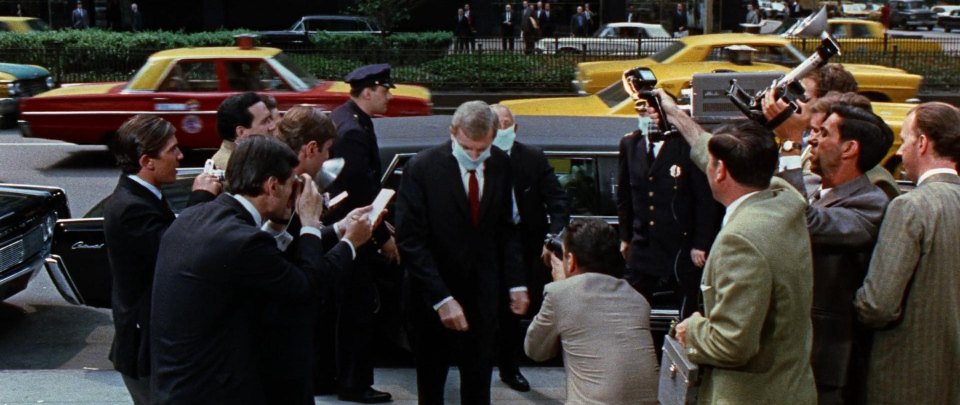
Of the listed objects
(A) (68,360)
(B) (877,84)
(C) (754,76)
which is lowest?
(A) (68,360)

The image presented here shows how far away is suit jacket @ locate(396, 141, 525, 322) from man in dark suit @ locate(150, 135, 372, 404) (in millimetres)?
1499

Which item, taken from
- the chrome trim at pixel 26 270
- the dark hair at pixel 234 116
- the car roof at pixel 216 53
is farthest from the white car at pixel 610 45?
the dark hair at pixel 234 116

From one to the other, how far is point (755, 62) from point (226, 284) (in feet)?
42.4

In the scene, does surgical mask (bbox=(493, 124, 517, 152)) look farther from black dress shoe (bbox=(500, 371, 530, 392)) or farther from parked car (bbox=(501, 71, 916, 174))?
parked car (bbox=(501, 71, 916, 174))

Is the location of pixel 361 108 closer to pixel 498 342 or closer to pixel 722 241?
pixel 498 342

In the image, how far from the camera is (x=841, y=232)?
4301 millimetres

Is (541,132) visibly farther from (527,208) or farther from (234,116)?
(234,116)

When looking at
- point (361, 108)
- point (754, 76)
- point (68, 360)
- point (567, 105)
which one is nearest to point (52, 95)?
point (567, 105)

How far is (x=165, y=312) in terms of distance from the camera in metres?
4.04

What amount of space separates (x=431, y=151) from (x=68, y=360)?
3556 mm

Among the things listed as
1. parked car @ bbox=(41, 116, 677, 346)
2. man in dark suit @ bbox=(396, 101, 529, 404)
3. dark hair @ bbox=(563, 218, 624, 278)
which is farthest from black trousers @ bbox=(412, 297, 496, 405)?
parked car @ bbox=(41, 116, 677, 346)

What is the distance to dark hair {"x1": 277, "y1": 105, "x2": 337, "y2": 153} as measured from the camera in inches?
215

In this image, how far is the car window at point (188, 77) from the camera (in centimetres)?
1511

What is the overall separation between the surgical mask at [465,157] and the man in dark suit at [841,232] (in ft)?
5.22
